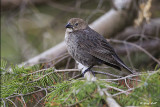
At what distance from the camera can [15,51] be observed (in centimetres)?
838

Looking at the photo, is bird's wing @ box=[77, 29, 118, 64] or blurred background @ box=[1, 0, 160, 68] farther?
blurred background @ box=[1, 0, 160, 68]

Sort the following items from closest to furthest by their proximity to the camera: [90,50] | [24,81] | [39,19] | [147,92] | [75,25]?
1. [147,92]
2. [24,81]
3. [90,50]
4. [75,25]
5. [39,19]

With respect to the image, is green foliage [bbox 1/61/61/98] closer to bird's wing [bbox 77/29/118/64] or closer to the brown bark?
bird's wing [bbox 77/29/118/64]

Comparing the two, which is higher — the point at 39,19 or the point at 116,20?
the point at 39,19

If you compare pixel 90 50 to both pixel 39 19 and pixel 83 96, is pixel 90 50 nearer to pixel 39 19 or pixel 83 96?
pixel 83 96

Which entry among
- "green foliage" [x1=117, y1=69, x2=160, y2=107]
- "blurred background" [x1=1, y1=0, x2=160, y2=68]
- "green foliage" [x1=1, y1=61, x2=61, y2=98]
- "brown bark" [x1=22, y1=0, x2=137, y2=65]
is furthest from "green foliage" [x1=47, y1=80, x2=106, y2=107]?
"blurred background" [x1=1, y1=0, x2=160, y2=68]

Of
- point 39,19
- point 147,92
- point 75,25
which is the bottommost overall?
point 147,92

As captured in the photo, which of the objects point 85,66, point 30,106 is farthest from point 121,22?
point 30,106

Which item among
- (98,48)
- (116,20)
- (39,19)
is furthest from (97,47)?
(39,19)

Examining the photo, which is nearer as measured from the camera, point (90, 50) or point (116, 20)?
point (90, 50)

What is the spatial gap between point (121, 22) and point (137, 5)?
53cm

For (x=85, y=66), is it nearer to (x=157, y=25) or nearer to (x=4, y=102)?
(x=4, y=102)

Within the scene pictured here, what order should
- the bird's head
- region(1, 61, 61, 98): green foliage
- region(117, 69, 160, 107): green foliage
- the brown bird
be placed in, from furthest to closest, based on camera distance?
the bird's head < the brown bird < region(1, 61, 61, 98): green foliage < region(117, 69, 160, 107): green foliage

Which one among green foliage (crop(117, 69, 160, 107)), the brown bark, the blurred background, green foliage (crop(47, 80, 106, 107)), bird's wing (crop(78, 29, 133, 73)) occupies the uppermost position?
the blurred background
